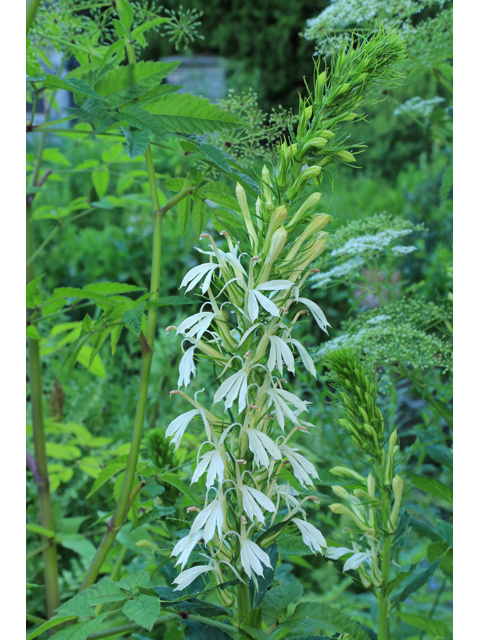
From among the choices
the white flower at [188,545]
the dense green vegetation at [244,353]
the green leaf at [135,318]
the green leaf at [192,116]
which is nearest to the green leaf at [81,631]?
the dense green vegetation at [244,353]

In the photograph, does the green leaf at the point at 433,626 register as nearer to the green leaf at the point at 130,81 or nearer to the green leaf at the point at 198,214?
the green leaf at the point at 198,214

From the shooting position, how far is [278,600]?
0.64 metres

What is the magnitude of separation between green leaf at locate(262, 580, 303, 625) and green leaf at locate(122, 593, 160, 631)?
0.45 feet

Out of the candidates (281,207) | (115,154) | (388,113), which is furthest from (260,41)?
(281,207)

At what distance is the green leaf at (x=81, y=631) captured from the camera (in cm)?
57

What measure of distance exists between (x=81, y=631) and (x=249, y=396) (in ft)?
1.03

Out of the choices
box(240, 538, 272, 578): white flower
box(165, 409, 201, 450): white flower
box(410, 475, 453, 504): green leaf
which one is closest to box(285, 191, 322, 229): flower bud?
box(165, 409, 201, 450): white flower

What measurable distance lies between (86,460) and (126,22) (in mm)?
931

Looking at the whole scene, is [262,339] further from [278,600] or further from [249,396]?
[278,600]

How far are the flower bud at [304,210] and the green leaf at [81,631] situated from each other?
47 centimetres

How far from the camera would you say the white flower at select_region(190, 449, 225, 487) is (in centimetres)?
52

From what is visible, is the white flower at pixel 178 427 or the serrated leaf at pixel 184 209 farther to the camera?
the serrated leaf at pixel 184 209

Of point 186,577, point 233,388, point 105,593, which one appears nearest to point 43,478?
point 105,593

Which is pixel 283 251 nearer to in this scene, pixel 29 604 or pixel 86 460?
pixel 86 460
